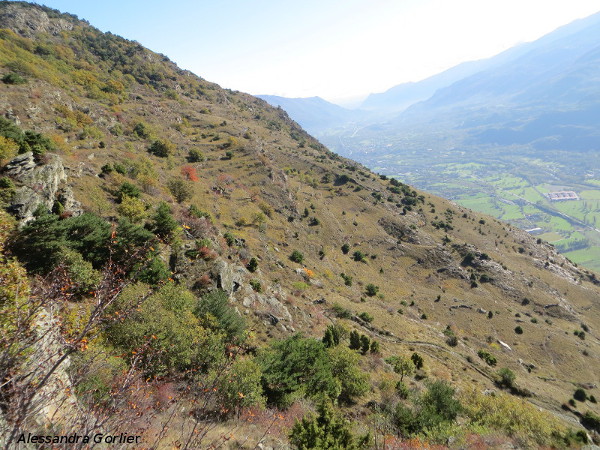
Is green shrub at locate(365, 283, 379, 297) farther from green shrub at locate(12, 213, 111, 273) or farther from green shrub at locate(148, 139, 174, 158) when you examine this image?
green shrub at locate(148, 139, 174, 158)

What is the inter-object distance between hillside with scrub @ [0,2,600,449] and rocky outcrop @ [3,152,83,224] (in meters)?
0.16

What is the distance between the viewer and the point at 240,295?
2753cm

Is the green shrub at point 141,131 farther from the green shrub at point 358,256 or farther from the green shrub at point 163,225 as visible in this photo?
the green shrub at point 358,256

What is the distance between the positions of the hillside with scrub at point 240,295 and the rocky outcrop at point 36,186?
160 mm

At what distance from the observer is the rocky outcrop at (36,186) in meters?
Result: 19.9

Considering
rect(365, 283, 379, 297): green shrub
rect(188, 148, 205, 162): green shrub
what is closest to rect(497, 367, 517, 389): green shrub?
rect(365, 283, 379, 297): green shrub

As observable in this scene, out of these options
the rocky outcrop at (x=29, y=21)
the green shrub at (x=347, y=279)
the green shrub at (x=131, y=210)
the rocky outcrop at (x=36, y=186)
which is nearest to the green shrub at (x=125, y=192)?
the green shrub at (x=131, y=210)

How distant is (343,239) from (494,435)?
52.8 m

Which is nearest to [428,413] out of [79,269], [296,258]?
[79,269]

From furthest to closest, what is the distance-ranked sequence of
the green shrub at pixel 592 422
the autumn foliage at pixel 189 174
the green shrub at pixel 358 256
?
the green shrub at pixel 358 256
the autumn foliage at pixel 189 174
the green shrub at pixel 592 422

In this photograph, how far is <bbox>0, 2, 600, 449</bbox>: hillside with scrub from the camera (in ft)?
32.5

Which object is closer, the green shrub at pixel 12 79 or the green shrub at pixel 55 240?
the green shrub at pixel 55 240

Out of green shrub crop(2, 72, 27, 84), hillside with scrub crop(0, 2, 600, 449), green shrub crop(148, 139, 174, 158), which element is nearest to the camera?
hillside with scrub crop(0, 2, 600, 449)

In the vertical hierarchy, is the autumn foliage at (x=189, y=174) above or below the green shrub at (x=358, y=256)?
above
